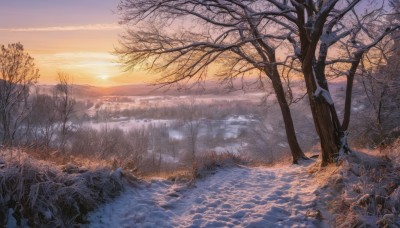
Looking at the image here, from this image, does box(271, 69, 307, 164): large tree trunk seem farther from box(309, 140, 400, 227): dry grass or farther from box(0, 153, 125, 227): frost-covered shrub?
box(0, 153, 125, 227): frost-covered shrub

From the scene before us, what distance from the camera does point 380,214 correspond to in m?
5.89

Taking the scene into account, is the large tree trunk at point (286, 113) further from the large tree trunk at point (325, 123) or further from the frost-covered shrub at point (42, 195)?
the frost-covered shrub at point (42, 195)

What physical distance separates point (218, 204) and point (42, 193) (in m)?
3.78

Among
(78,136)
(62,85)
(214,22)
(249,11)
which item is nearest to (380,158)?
(249,11)

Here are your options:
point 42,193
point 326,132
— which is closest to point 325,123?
point 326,132

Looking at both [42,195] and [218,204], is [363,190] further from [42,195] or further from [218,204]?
[42,195]

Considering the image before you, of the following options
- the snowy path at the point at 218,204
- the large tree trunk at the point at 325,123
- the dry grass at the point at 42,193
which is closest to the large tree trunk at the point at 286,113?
the large tree trunk at the point at 325,123

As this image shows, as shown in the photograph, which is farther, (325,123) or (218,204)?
(325,123)

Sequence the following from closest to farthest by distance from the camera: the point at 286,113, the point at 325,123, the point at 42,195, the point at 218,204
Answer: the point at 42,195 < the point at 218,204 < the point at 325,123 < the point at 286,113

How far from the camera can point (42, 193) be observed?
235 inches

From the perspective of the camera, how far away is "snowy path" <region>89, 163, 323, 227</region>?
6.78 meters

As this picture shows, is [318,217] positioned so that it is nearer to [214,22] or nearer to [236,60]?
[214,22]

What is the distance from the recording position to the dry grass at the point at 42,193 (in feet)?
18.4

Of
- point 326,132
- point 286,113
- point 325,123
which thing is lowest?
point 326,132
